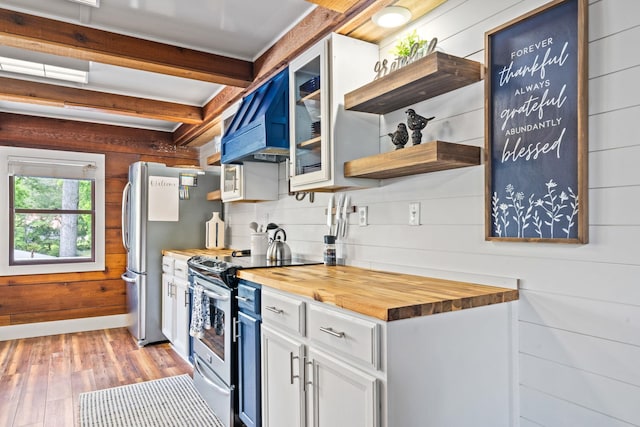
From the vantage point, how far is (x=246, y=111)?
3281mm

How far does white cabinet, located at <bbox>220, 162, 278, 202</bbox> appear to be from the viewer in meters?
3.53

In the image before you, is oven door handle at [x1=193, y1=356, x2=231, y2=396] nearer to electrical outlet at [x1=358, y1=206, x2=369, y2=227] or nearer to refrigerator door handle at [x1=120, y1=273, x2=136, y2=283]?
electrical outlet at [x1=358, y1=206, x2=369, y2=227]

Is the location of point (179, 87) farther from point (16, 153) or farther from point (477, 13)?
point (477, 13)

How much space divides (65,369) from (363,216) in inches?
116

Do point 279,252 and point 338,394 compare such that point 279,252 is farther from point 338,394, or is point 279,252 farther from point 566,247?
point 566,247

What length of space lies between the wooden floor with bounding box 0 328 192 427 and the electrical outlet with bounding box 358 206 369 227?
7.00ft

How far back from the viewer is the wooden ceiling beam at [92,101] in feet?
12.0

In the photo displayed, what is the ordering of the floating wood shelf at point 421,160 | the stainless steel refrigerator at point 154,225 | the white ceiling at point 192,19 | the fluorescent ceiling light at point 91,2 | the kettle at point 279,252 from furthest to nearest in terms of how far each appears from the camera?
the stainless steel refrigerator at point 154,225 → the kettle at point 279,252 → the white ceiling at point 192,19 → the fluorescent ceiling light at point 91,2 → the floating wood shelf at point 421,160

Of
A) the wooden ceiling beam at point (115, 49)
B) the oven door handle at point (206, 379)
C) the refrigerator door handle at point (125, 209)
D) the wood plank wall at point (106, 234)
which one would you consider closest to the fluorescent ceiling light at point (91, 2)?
the wooden ceiling beam at point (115, 49)

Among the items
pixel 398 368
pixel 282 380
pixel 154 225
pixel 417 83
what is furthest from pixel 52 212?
pixel 398 368

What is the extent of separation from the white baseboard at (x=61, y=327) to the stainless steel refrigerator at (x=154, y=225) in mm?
576

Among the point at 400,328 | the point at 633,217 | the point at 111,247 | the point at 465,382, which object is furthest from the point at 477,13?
the point at 111,247

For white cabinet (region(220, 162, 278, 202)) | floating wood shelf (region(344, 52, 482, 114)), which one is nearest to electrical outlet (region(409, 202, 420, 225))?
floating wood shelf (region(344, 52, 482, 114))

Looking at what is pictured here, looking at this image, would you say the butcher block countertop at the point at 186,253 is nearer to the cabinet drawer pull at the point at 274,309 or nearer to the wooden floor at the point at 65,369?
the wooden floor at the point at 65,369
